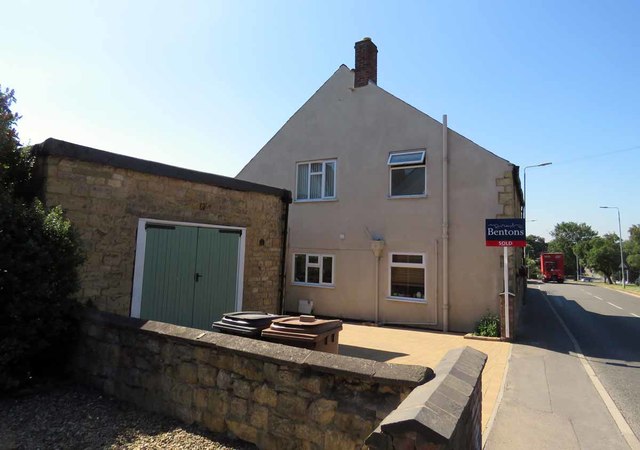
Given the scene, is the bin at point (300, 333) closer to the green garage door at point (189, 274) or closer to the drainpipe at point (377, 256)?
the green garage door at point (189, 274)

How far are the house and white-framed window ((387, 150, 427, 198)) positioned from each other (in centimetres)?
3

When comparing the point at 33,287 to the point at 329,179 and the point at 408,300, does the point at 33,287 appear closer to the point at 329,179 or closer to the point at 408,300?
the point at 408,300

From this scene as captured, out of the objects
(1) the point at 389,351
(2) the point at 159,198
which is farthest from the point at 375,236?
(2) the point at 159,198

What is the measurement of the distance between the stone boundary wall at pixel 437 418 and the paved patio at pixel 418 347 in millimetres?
2814

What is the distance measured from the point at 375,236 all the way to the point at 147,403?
31.8ft

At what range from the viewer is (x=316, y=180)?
14922 mm

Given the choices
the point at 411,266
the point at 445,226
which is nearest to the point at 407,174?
the point at 445,226

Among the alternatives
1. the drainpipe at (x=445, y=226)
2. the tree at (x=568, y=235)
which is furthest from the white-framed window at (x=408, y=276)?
the tree at (x=568, y=235)

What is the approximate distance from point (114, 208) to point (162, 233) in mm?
961

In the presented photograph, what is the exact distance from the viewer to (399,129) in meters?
13.2

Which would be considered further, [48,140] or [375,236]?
[375,236]

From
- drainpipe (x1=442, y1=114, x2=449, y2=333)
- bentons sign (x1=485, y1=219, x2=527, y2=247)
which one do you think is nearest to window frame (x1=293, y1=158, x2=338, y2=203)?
drainpipe (x1=442, y1=114, x2=449, y2=333)

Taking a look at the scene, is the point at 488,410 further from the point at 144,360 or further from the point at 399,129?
the point at 399,129

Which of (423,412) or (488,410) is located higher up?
(423,412)
